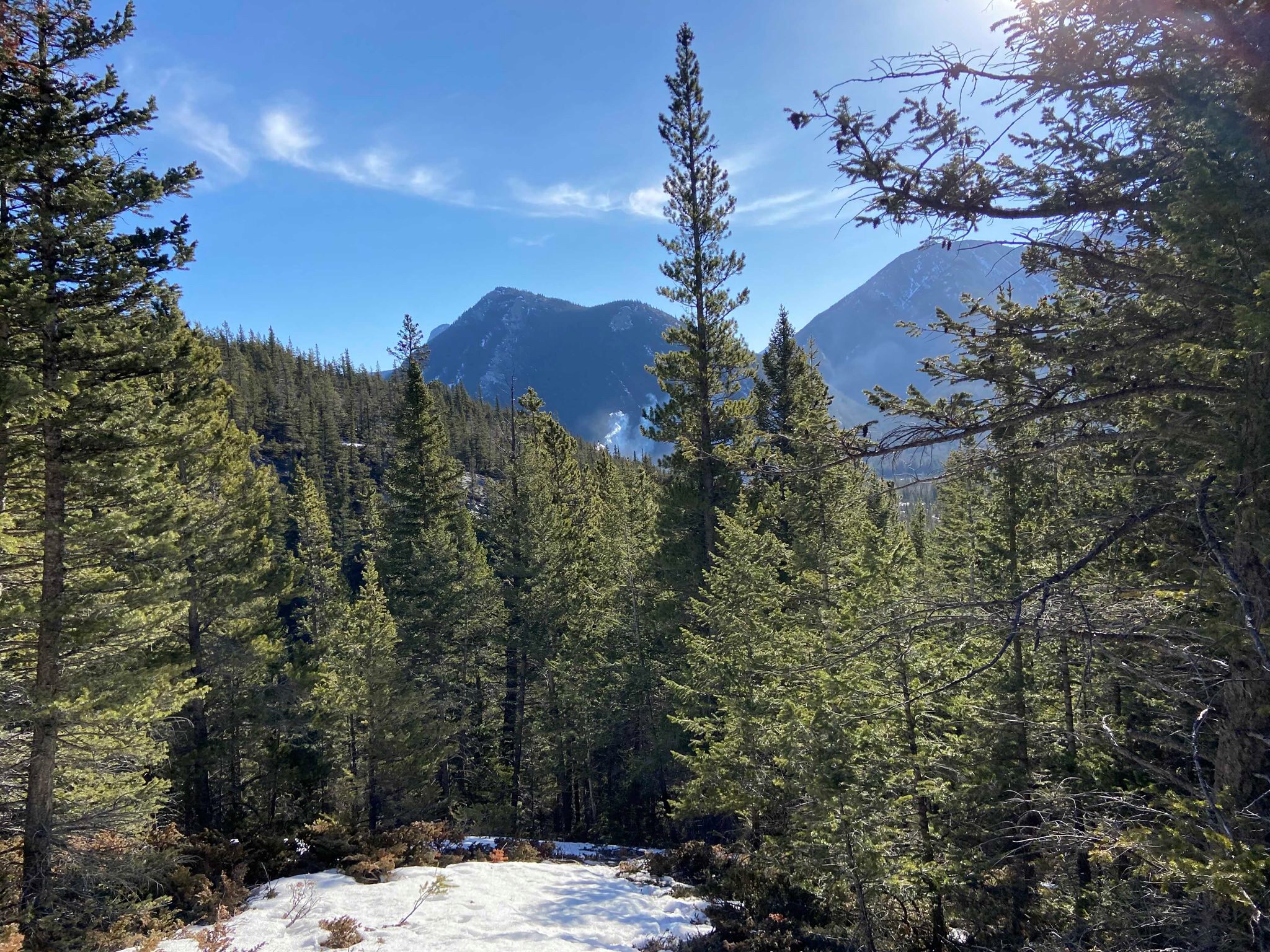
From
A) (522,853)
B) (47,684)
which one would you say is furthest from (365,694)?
(47,684)

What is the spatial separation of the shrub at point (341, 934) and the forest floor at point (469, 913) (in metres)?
0.05

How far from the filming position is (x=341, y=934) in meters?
6.86

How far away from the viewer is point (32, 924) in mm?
6750

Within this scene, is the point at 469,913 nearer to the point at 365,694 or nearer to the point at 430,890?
the point at 430,890

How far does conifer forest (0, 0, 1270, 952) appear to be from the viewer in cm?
403

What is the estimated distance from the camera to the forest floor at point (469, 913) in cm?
707

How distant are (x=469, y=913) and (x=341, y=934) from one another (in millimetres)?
1929

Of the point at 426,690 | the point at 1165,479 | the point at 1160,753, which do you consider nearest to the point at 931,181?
the point at 1165,479

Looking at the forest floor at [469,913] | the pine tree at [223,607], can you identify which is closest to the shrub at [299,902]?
the forest floor at [469,913]

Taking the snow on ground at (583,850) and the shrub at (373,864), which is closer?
the shrub at (373,864)

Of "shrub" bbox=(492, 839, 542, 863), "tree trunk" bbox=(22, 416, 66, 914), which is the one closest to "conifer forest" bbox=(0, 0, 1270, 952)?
"tree trunk" bbox=(22, 416, 66, 914)

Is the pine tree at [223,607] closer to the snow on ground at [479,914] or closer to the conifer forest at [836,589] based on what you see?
the conifer forest at [836,589]

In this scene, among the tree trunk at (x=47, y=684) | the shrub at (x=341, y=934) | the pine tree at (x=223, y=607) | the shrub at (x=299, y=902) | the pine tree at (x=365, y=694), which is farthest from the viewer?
the pine tree at (x=365, y=694)

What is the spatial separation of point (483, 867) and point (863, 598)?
8502mm
